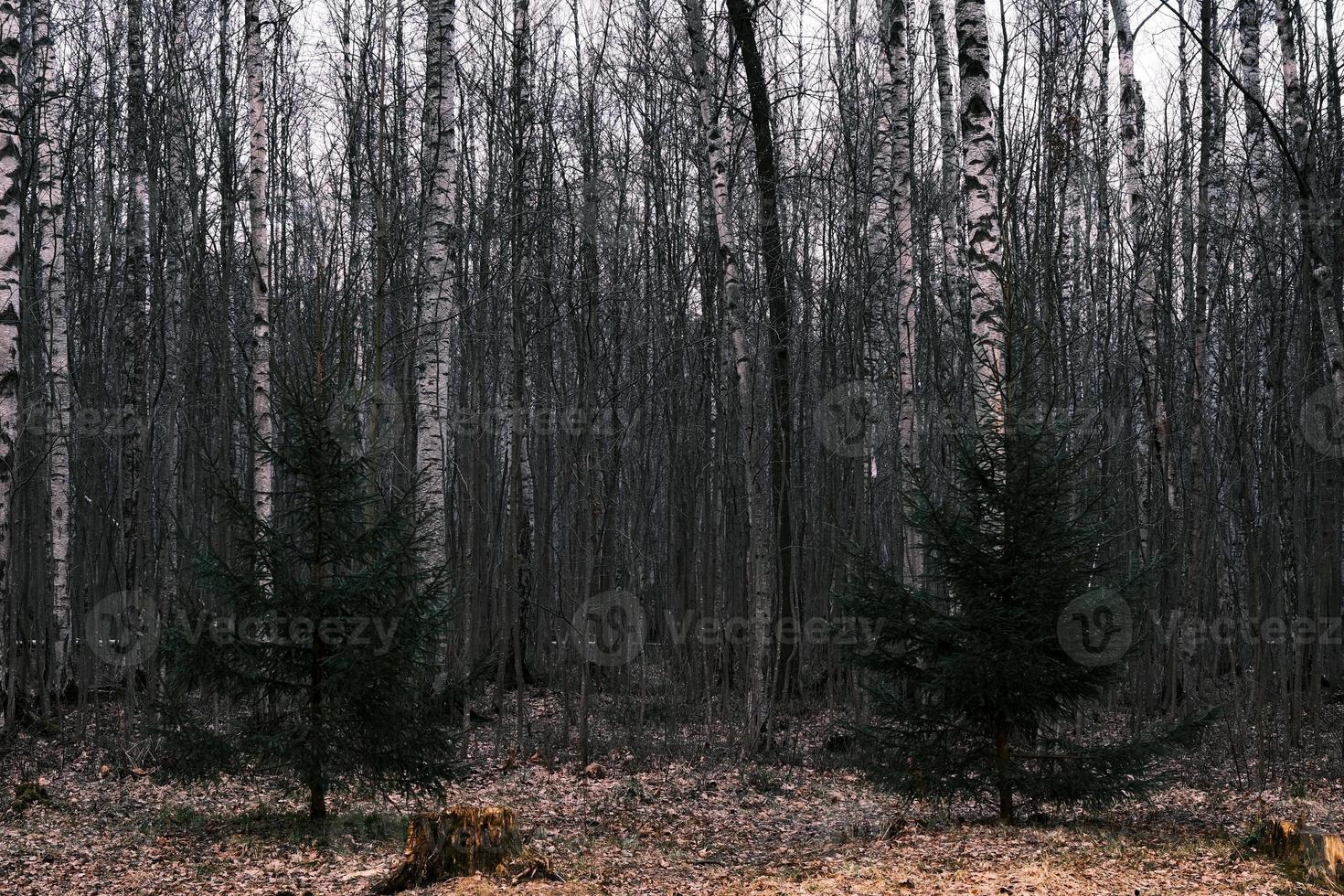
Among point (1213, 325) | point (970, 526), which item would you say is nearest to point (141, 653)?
point (970, 526)

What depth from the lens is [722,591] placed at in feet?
47.1

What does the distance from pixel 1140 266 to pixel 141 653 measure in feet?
40.8

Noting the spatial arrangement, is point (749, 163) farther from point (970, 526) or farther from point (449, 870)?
point (449, 870)

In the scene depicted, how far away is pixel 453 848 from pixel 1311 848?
4355 millimetres

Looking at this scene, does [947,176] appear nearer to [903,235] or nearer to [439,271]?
[903,235]

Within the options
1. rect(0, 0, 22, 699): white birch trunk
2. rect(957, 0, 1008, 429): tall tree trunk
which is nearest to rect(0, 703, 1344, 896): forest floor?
rect(0, 0, 22, 699): white birch trunk

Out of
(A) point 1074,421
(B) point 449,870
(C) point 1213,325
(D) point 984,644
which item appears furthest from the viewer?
(C) point 1213,325

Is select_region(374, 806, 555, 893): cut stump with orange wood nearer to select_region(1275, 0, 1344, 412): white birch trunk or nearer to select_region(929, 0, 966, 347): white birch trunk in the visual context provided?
select_region(1275, 0, 1344, 412): white birch trunk

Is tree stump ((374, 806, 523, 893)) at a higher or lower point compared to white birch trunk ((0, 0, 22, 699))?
lower

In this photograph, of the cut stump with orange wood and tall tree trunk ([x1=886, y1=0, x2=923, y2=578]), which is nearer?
the cut stump with orange wood

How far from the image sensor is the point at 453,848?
17.9ft

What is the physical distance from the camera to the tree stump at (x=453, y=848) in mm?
5418

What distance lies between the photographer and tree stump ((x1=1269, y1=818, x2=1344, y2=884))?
17.7 feet

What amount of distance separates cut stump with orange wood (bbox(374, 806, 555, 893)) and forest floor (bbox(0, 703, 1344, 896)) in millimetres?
129
